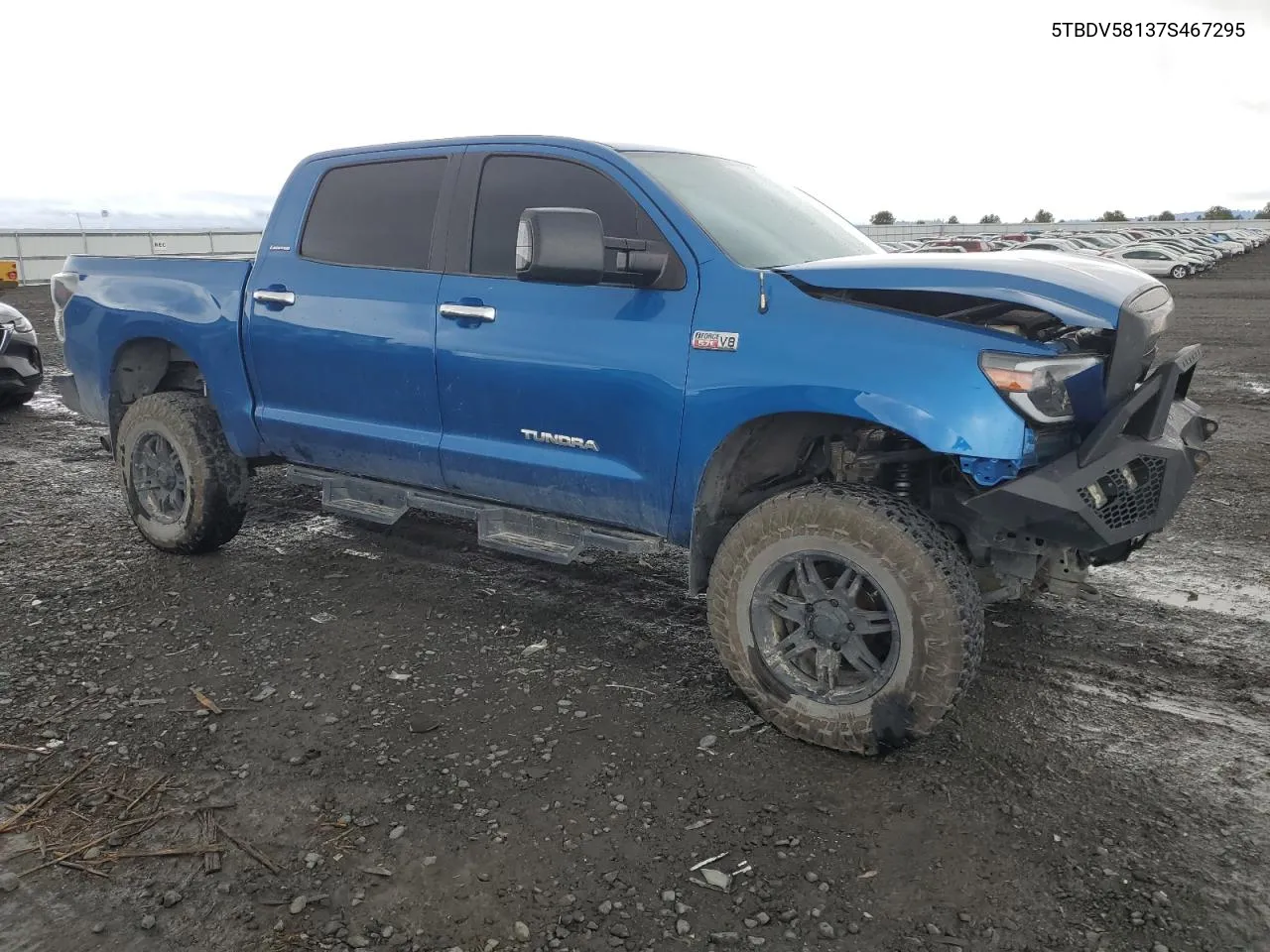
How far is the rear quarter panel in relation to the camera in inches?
198

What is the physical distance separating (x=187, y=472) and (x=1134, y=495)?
14.6ft

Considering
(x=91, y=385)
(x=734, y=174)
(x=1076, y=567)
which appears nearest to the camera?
(x=1076, y=567)

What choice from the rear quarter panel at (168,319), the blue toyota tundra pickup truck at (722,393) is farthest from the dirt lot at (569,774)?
the rear quarter panel at (168,319)

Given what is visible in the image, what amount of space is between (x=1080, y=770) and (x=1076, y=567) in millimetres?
704

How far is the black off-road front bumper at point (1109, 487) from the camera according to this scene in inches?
118

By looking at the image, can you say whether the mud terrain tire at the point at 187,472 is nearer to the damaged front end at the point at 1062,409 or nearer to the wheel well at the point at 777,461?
the wheel well at the point at 777,461

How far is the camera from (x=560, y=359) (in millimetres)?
3859

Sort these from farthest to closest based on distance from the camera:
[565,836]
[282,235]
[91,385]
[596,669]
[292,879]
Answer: [91,385] < [282,235] < [596,669] < [565,836] < [292,879]

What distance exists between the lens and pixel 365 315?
14.7 feet

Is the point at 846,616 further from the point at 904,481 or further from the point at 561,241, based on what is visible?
the point at 561,241

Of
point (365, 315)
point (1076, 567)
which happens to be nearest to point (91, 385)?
point (365, 315)

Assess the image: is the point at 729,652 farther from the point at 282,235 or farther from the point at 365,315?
the point at 282,235

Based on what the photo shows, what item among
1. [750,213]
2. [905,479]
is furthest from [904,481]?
[750,213]

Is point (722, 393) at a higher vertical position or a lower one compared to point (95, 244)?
higher
